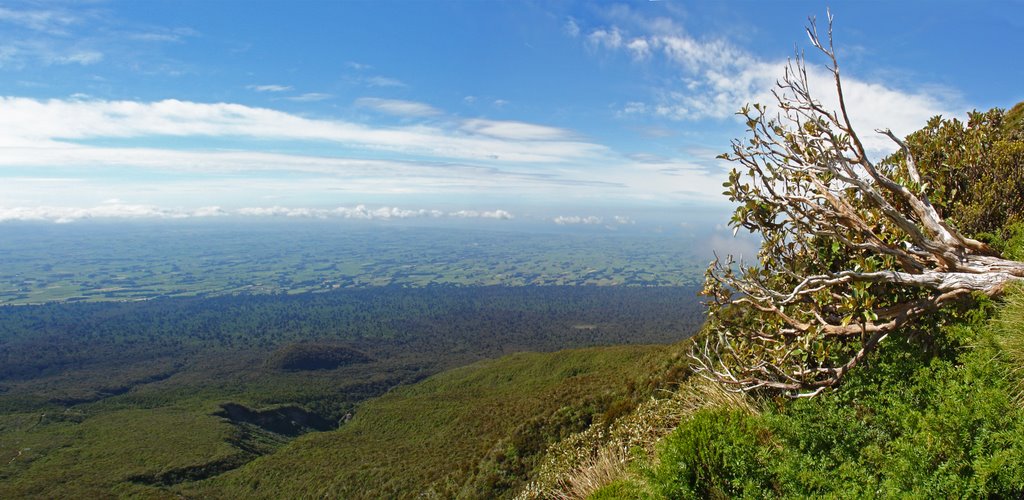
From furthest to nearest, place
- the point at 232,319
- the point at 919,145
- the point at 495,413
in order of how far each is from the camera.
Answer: the point at 232,319 → the point at 495,413 → the point at 919,145

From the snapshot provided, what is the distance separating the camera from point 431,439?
154 feet

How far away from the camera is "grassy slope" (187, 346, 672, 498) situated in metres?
29.1

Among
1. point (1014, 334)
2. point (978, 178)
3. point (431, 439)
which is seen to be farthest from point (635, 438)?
point (431, 439)

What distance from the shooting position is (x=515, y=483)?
20.1 meters

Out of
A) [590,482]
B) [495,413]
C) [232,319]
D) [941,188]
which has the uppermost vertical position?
[941,188]

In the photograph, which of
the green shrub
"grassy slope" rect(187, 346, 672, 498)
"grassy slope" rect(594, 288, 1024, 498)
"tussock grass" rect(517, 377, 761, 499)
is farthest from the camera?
"grassy slope" rect(187, 346, 672, 498)

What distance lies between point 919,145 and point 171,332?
17401 centimetres

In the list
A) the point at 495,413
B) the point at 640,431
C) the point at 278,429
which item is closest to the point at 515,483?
the point at 640,431

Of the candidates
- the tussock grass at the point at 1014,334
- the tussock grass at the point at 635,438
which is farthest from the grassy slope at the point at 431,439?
the tussock grass at the point at 1014,334

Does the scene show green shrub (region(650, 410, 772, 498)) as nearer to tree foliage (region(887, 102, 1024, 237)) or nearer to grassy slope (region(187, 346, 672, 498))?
tree foliage (region(887, 102, 1024, 237))

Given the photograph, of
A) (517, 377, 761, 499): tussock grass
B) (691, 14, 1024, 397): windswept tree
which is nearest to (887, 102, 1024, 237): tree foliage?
(691, 14, 1024, 397): windswept tree

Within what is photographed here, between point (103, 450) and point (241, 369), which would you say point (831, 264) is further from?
point (241, 369)

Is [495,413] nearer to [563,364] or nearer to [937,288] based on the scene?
[563,364]

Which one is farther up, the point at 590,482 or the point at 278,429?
the point at 590,482
